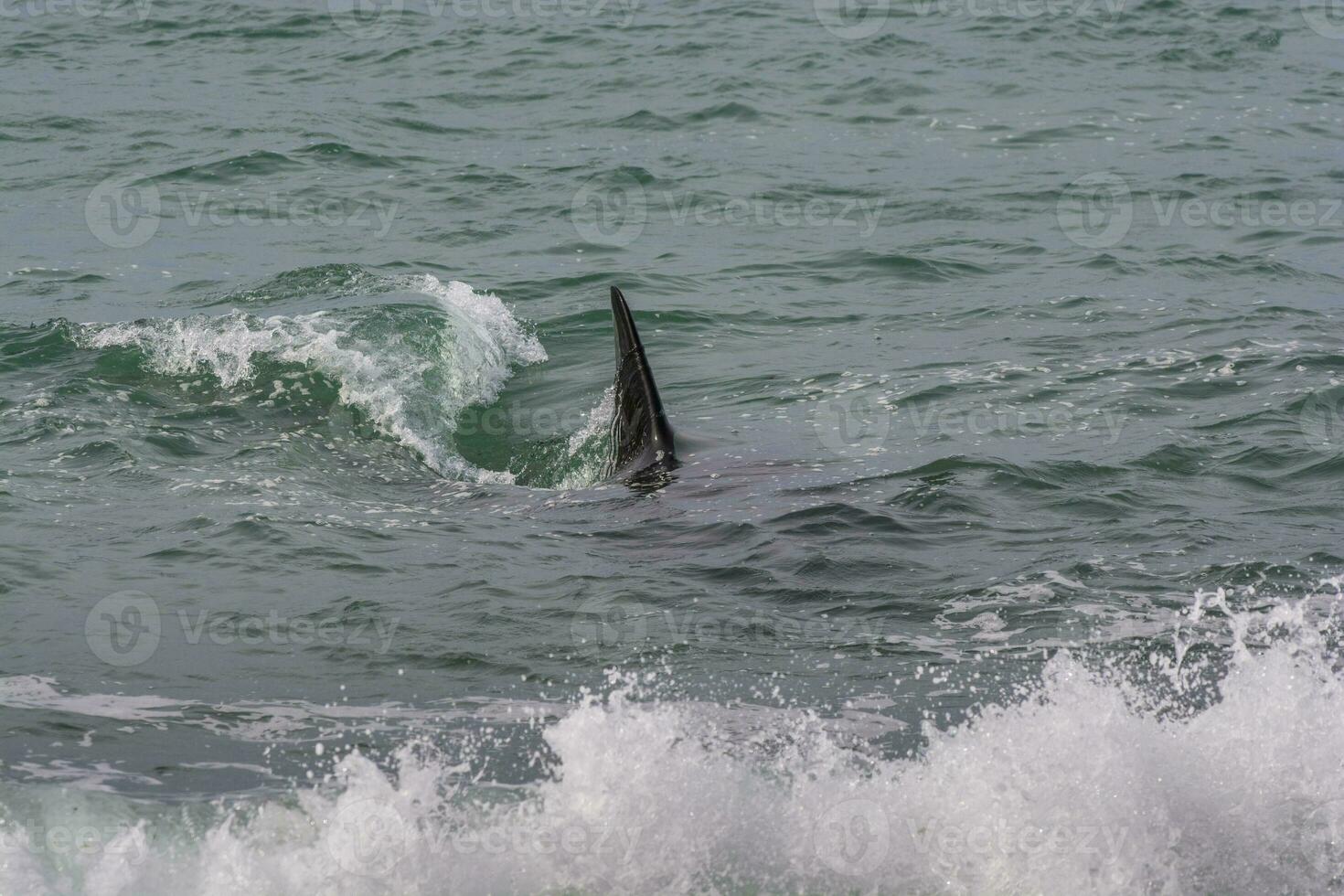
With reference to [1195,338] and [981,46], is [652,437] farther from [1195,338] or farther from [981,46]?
[981,46]

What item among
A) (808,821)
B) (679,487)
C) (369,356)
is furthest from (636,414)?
(808,821)

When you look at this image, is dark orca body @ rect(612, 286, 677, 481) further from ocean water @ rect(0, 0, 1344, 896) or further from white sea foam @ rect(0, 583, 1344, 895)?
white sea foam @ rect(0, 583, 1344, 895)

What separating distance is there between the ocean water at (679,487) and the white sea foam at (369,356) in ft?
0.14

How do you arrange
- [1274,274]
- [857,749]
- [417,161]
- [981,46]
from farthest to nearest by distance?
[981,46], [417,161], [1274,274], [857,749]

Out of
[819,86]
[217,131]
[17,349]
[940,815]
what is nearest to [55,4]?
[217,131]

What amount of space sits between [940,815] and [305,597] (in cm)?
275

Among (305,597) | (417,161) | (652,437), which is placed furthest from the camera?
(417,161)

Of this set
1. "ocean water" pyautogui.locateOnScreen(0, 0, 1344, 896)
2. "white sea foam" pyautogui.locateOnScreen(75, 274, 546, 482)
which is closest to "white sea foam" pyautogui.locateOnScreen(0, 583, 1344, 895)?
"ocean water" pyautogui.locateOnScreen(0, 0, 1344, 896)

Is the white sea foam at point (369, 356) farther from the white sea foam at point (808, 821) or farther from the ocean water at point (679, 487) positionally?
the white sea foam at point (808, 821)

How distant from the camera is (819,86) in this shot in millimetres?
17125

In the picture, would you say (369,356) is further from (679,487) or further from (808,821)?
(808,821)

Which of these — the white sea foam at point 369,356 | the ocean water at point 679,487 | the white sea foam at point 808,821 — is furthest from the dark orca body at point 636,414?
the white sea foam at point 808,821

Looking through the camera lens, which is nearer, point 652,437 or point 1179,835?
point 1179,835

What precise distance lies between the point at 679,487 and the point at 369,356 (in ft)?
10.3
